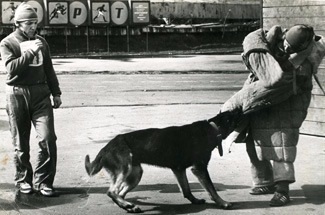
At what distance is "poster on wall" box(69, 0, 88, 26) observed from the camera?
5703 mm

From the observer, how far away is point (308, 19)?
221 inches

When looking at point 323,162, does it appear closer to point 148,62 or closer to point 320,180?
point 320,180

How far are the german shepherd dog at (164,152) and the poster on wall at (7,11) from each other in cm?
230

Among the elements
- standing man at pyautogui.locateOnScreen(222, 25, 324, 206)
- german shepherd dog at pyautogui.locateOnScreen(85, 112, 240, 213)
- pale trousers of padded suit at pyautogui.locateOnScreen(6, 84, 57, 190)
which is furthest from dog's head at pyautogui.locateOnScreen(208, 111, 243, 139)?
pale trousers of padded suit at pyautogui.locateOnScreen(6, 84, 57, 190)

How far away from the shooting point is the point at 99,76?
9586 mm

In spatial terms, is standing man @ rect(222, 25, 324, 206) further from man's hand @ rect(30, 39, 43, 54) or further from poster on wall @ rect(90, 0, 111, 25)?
poster on wall @ rect(90, 0, 111, 25)

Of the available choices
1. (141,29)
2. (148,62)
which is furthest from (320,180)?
(148,62)

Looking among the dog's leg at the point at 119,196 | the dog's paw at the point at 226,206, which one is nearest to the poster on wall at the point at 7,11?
the dog's leg at the point at 119,196

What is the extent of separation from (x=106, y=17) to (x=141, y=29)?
1.54 metres

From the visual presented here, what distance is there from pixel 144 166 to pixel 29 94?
128 cm

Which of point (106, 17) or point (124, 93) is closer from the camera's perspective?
point (106, 17)

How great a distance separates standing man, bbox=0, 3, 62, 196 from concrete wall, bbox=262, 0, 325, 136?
8.13 ft

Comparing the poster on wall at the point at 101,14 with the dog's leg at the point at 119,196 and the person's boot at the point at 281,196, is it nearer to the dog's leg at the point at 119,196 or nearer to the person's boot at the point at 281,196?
the dog's leg at the point at 119,196

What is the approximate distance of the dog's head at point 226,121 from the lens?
3.89m
